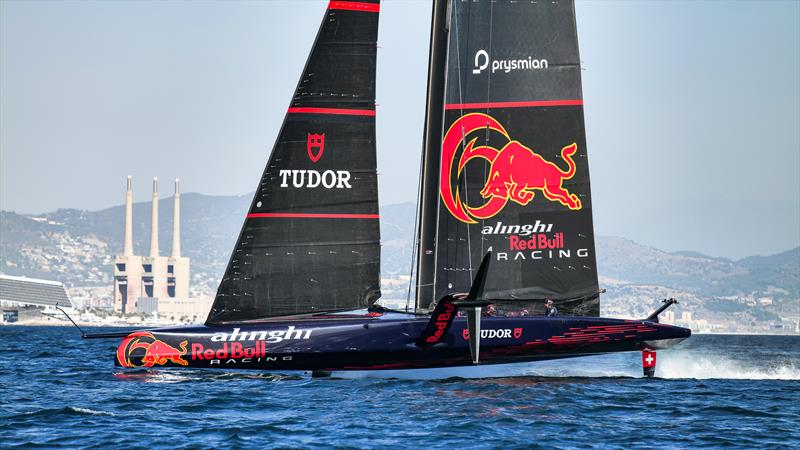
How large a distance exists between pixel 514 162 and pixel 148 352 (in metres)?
9.03

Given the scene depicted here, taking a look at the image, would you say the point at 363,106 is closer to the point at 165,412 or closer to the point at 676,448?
the point at 165,412

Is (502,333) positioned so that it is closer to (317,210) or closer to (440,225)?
(440,225)

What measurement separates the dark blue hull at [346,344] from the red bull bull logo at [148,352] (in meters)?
0.02

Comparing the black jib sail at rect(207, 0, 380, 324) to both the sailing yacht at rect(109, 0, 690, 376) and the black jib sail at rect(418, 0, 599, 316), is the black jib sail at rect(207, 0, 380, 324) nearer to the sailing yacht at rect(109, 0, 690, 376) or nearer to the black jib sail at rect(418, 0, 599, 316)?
the sailing yacht at rect(109, 0, 690, 376)

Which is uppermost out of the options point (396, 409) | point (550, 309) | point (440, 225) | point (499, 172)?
point (499, 172)

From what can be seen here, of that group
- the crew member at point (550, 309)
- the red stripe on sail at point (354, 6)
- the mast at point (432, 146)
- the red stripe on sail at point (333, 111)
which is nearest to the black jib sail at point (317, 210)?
the red stripe on sail at point (333, 111)

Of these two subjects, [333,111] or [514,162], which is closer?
[333,111]

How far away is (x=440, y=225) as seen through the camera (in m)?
26.5

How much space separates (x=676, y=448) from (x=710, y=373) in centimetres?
1671

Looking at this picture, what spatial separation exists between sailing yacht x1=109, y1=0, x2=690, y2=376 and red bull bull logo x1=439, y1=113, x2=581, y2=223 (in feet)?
0.10

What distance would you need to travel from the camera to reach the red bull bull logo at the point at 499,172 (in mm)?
26438

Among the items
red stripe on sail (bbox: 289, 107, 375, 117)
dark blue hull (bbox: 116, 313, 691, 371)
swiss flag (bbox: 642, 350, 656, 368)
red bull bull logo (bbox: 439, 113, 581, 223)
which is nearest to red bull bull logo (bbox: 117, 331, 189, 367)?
dark blue hull (bbox: 116, 313, 691, 371)

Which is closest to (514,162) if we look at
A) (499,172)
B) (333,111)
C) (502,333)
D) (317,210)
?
(499,172)

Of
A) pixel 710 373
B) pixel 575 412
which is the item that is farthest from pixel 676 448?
pixel 710 373
